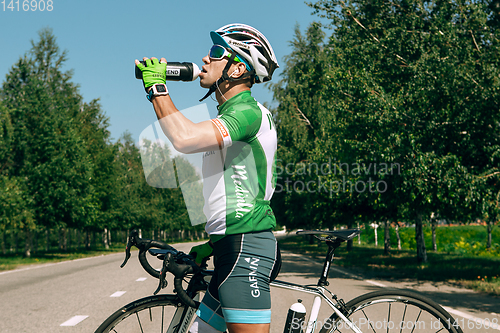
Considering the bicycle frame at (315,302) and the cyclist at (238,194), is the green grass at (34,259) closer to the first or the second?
the bicycle frame at (315,302)

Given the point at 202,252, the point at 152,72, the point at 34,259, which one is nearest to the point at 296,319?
the point at 202,252

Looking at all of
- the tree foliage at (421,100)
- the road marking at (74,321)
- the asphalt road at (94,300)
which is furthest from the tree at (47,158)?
the road marking at (74,321)

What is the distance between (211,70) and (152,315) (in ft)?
4.15

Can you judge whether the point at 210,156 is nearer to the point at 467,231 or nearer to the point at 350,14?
the point at 350,14

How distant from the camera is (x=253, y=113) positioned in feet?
6.36

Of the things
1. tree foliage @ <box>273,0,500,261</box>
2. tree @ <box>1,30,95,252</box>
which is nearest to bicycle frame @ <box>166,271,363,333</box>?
tree foliage @ <box>273,0,500,261</box>

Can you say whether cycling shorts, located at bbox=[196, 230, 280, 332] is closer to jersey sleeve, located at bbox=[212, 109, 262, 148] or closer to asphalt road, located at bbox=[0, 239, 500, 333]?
jersey sleeve, located at bbox=[212, 109, 262, 148]

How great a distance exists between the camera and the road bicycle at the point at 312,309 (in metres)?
2.29

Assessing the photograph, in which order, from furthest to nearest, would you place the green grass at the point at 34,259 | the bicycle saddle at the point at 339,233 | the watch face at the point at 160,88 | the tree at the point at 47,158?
1. the tree at the point at 47,158
2. the green grass at the point at 34,259
3. the bicycle saddle at the point at 339,233
4. the watch face at the point at 160,88

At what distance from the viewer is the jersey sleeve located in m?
1.83

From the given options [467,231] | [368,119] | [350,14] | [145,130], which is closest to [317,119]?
[350,14]

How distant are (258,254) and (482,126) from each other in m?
11.4

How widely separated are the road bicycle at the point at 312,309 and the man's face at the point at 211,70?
0.83 m

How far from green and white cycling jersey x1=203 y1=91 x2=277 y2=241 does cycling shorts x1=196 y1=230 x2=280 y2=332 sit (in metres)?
0.05
